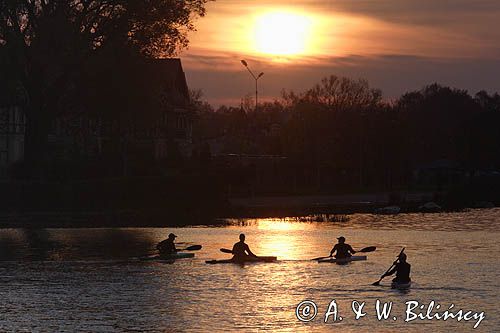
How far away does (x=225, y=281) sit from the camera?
49.1 metres

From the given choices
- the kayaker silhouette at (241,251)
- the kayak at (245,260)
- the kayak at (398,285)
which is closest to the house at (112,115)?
the kayak at (245,260)

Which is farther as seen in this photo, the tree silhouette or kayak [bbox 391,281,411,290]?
the tree silhouette

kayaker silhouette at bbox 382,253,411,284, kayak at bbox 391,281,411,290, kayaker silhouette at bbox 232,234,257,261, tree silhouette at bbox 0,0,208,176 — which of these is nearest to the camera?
kayaker silhouette at bbox 382,253,411,284

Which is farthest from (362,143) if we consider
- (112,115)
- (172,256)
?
(172,256)

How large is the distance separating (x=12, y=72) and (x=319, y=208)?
94.5 feet

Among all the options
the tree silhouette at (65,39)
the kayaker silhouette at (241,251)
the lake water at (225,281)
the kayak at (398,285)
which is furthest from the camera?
the tree silhouette at (65,39)

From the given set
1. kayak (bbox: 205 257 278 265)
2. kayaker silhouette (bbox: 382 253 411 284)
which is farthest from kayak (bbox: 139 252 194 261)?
kayaker silhouette (bbox: 382 253 411 284)

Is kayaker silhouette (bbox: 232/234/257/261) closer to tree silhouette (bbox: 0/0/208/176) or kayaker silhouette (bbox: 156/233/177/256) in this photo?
kayaker silhouette (bbox: 156/233/177/256)

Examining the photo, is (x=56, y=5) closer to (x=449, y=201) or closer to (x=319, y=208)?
(x=319, y=208)

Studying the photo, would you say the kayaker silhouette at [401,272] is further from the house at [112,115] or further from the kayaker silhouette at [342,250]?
the house at [112,115]

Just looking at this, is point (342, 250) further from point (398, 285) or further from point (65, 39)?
point (65, 39)

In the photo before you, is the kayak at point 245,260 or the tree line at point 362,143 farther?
the tree line at point 362,143

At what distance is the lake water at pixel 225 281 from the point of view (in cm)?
3853

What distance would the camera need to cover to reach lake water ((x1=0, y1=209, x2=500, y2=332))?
126 feet
